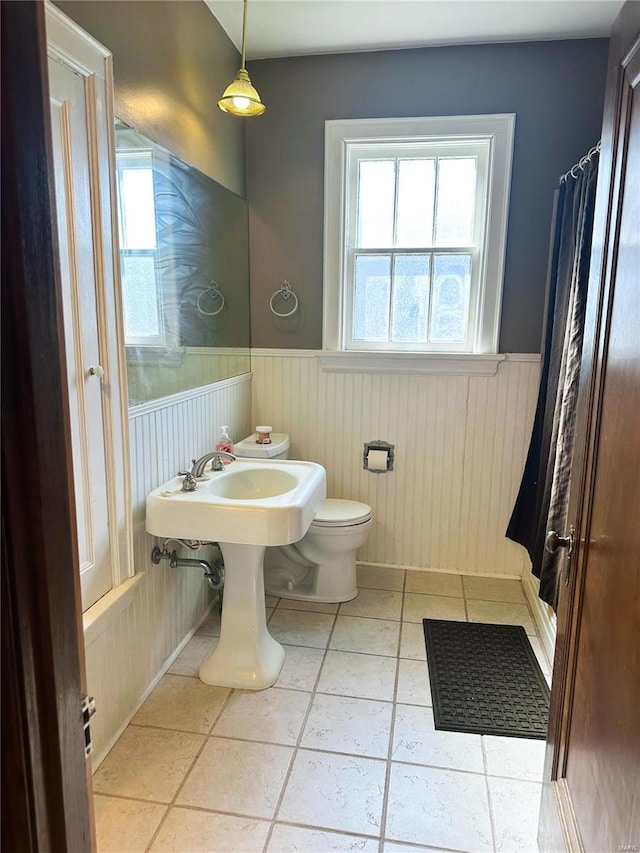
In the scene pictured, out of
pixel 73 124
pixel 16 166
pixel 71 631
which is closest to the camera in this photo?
pixel 16 166

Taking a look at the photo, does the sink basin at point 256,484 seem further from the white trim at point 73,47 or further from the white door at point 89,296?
the white trim at point 73,47

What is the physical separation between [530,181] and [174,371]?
78.2 inches

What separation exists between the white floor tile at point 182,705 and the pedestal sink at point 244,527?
55mm

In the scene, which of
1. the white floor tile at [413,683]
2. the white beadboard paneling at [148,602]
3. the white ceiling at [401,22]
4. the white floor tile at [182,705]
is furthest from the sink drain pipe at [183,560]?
the white ceiling at [401,22]

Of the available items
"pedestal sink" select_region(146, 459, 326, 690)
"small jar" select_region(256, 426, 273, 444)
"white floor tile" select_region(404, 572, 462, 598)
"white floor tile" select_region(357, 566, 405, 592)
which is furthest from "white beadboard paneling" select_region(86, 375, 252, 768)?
"white floor tile" select_region(404, 572, 462, 598)

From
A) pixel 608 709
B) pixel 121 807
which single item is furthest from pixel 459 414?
→ pixel 121 807

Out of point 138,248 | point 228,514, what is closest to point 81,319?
point 138,248

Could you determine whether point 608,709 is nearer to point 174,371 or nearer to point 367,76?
point 174,371

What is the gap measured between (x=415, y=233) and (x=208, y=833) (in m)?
2.69

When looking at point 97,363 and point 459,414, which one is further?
point 459,414

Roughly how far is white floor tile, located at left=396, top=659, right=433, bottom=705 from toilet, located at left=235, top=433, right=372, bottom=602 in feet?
1.90

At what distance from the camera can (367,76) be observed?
276 cm

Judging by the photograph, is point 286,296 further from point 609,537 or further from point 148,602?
point 609,537

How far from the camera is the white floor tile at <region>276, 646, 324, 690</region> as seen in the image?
6.96ft
